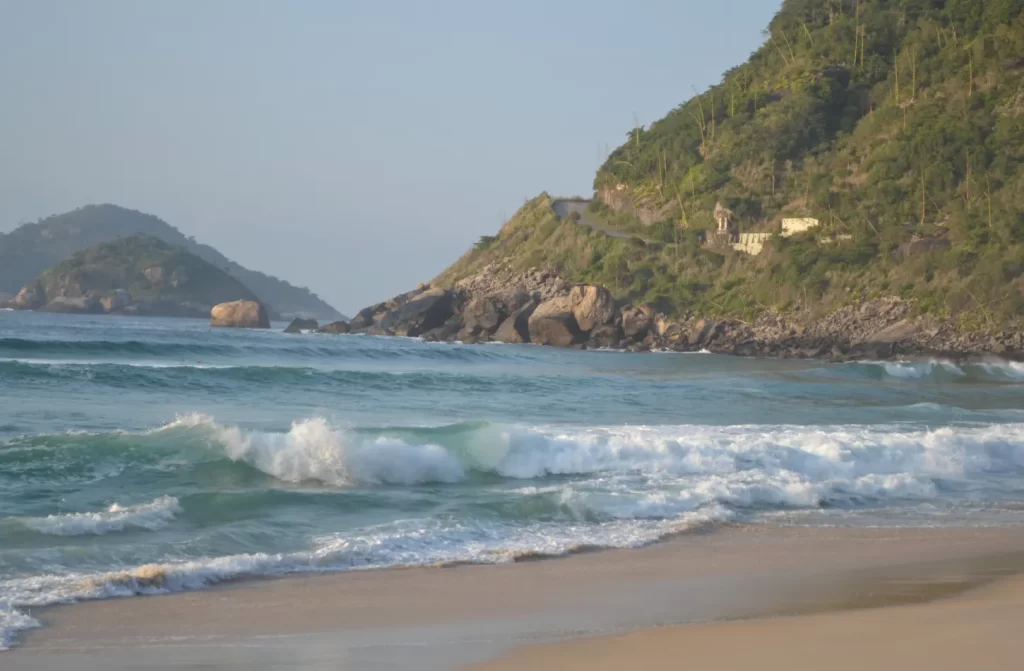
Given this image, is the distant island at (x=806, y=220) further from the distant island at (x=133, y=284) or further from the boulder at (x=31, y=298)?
the boulder at (x=31, y=298)

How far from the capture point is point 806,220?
6494 centimetres

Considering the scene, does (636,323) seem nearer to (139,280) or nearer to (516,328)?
(516,328)

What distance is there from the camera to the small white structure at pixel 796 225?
64375 mm

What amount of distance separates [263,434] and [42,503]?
330 cm

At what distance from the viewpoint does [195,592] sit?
7.84m

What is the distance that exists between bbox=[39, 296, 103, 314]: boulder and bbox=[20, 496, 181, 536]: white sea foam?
5177 inches

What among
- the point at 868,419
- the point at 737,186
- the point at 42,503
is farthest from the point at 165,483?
the point at 737,186

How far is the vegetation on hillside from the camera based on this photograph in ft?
457

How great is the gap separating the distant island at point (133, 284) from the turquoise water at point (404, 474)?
389 ft

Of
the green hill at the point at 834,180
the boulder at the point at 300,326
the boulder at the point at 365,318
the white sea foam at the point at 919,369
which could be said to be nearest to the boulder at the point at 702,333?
the green hill at the point at 834,180

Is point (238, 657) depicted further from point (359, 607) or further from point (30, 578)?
point (30, 578)

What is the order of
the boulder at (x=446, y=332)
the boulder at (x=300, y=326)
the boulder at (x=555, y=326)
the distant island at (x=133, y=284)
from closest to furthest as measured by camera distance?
the boulder at (x=555, y=326), the boulder at (x=446, y=332), the boulder at (x=300, y=326), the distant island at (x=133, y=284)

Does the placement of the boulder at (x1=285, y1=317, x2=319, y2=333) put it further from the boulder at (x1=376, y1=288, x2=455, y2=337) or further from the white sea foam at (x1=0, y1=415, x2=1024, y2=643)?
the white sea foam at (x1=0, y1=415, x2=1024, y2=643)

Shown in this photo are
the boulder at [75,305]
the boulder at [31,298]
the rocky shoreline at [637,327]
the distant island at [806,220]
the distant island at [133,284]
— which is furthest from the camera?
the boulder at [31,298]
